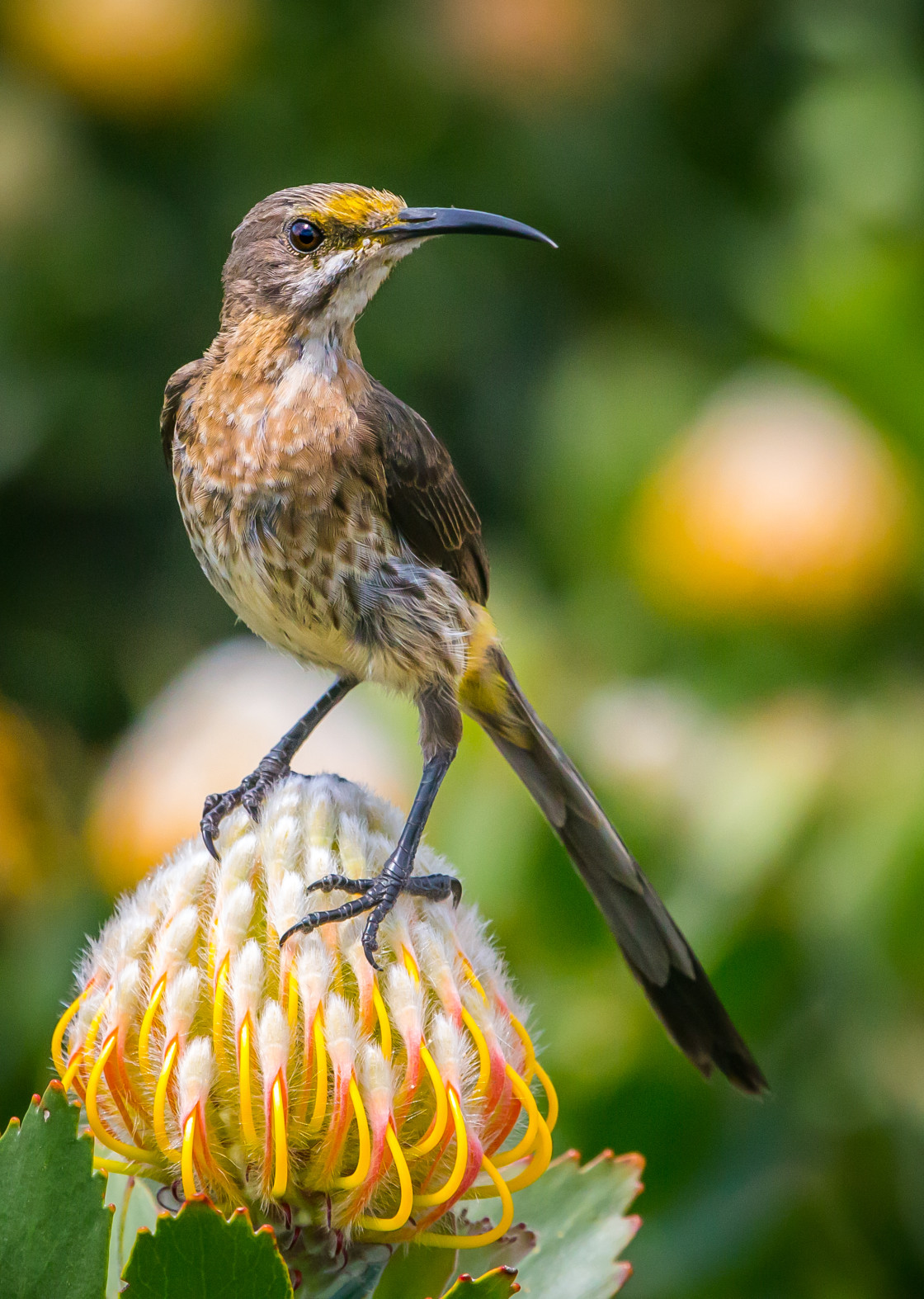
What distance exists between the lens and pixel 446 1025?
1544 mm

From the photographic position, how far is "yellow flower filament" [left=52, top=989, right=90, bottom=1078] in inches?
61.4

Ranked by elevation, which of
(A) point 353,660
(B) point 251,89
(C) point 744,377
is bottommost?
(A) point 353,660

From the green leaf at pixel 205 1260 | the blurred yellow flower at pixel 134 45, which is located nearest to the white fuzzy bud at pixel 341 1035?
the green leaf at pixel 205 1260

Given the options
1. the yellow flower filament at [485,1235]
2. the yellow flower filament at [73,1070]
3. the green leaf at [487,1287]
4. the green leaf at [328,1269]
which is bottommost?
the green leaf at [328,1269]

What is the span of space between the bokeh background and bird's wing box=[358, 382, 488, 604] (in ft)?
2.25

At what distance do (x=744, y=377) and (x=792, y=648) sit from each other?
37.2 inches

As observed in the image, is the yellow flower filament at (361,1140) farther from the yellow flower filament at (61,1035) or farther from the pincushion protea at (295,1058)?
the yellow flower filament at (61,1035)

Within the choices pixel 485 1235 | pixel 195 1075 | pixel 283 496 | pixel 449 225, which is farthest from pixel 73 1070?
pixel 449 225

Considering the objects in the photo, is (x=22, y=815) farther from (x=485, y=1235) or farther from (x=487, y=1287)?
(x=487, y=1287)

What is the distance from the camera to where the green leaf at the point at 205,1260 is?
1.28m

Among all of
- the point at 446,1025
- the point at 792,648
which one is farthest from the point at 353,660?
the point at 792,648

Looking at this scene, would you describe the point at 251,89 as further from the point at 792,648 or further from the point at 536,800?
the point at 536,800

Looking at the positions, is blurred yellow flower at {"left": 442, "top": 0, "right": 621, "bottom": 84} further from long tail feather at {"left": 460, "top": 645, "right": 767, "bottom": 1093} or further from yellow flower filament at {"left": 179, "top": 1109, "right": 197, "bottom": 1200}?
yellow flower filament at {"left": 179, "top": 1109, "right": 197, "bottom": 1200}

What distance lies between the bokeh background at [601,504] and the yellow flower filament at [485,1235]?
98 centimetres
